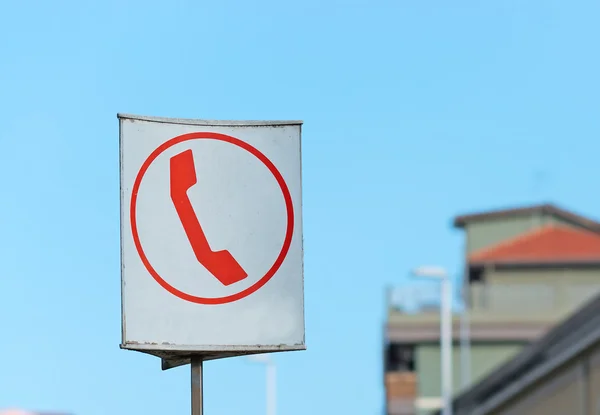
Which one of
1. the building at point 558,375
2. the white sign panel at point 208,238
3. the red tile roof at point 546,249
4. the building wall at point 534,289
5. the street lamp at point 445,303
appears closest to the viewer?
the white sign panel at point 208,238

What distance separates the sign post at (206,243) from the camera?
6629 millimetres

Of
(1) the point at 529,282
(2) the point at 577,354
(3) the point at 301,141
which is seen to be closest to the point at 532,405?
(2) the point at 577,354

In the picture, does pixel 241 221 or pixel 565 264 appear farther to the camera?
pixel 565 264

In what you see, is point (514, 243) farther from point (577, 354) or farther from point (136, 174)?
point (136, 174)

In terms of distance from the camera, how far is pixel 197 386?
671 cm

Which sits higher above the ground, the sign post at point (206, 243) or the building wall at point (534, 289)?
the building wall at point (534, 289)

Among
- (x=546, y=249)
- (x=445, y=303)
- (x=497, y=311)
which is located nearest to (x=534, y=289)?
(x=546, y=249)

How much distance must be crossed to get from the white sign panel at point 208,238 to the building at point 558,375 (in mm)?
22222

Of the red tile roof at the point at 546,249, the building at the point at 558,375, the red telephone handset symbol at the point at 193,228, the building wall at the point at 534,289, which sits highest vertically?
the red tile roof at the point at 546,249

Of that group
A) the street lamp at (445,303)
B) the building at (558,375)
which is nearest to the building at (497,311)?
the street lamp at (445,303)

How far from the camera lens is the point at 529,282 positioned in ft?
228

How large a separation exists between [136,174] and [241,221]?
0.44 m

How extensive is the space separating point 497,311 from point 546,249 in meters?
4.14

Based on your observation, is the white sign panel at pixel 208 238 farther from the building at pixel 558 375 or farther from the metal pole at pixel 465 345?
the metal pole at pixel 465 345
